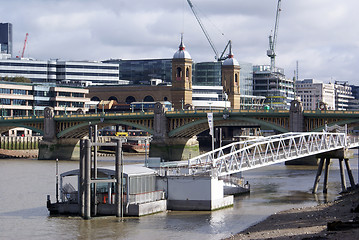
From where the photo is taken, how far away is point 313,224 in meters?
49.2

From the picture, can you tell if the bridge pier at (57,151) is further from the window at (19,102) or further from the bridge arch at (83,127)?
the window at (19,102)

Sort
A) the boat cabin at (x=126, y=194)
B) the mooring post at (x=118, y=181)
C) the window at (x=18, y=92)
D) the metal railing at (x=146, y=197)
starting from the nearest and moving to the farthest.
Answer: the mooring post at (x=118, y=181), the boat cabin at (x=126, y=194), the metal railing at (x=146, y=197), the window at (x=18, y=92)

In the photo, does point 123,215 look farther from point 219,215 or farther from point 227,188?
point 227,188

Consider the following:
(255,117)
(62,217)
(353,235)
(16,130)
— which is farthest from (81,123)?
(353,235)

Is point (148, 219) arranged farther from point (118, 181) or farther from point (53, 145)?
point (53, 145)

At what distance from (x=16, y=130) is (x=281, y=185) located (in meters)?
118

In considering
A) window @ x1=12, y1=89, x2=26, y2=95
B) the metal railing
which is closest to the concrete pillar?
the metal railing

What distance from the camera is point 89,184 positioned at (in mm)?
54188

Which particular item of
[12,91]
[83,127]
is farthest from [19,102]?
[83,127]

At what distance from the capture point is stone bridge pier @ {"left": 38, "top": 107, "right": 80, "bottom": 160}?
145500 mm

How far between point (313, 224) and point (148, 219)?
42.6 feet

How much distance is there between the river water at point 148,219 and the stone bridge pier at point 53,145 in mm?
58797

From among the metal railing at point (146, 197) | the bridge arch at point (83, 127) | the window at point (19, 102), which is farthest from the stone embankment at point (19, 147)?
the metal railing at point (146, 197)

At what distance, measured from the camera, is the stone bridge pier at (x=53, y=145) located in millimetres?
145500
